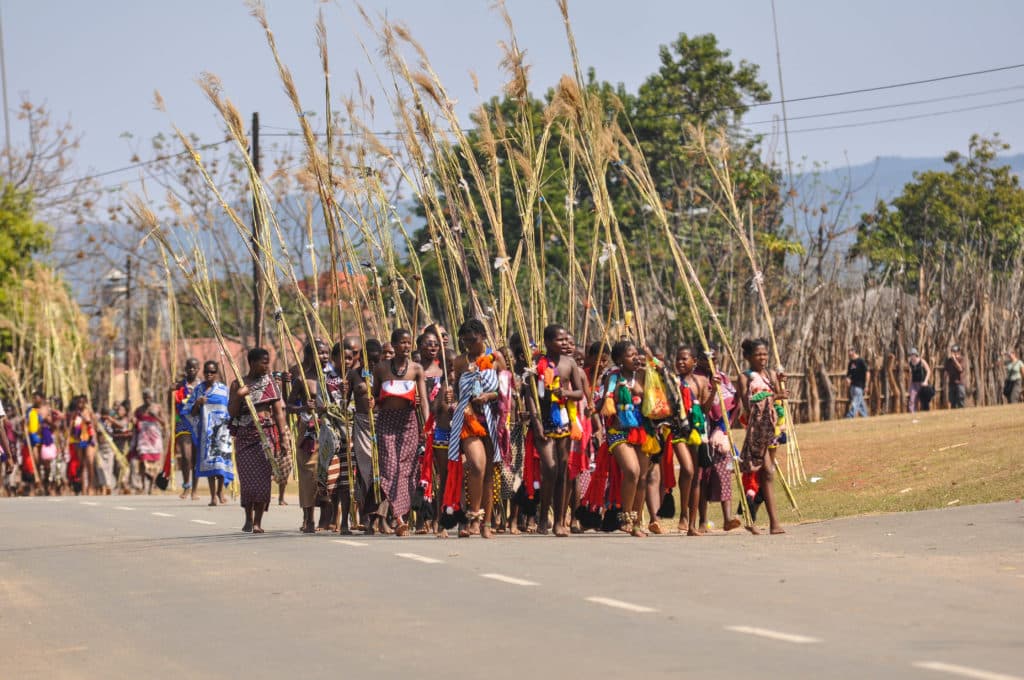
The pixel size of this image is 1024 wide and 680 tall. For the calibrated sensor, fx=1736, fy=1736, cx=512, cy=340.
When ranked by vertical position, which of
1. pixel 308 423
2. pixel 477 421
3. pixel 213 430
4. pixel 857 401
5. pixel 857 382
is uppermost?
pixel 857 382

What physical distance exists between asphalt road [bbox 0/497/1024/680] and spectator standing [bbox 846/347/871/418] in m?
18.9

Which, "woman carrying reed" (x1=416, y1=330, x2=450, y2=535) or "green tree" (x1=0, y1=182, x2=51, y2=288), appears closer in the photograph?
"woman carrying reed" (x1=416, y1=330, x2=450, y2=535)

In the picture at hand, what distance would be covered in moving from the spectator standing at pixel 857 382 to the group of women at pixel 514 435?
18.1 meters

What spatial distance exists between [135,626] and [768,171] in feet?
79.4

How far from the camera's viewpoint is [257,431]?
50.7ft

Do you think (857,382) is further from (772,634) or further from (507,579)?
(772,634)

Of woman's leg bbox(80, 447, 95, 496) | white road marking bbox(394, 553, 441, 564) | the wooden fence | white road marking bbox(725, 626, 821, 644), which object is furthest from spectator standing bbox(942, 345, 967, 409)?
white road marking bbox(725, 626, 821, 644)

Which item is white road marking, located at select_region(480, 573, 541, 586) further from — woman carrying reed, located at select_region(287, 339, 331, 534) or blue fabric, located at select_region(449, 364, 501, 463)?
woman carrying reed, located at select_region(287, 339, 331, 534)

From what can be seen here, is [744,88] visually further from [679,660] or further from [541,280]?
[679,660]

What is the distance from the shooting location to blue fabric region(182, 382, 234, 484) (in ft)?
66.1

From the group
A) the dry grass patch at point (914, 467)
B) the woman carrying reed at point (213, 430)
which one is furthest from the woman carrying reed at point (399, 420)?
the woman carrying reed at point (213, 430)

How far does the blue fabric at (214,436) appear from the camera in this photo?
20141mm

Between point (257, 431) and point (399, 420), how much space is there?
5.75ft

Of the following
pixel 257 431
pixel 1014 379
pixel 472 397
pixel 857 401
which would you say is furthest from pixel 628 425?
pixel 1014 379
